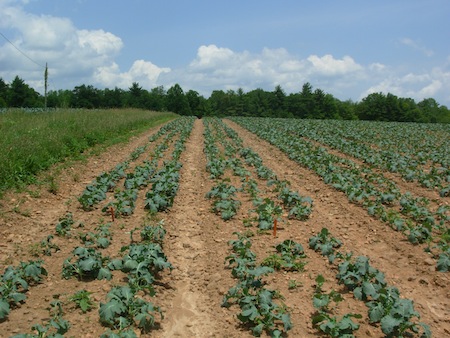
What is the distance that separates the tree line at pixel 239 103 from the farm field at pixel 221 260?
201 feet

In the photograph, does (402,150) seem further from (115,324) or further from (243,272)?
(115,324)

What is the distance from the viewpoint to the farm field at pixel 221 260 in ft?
13.4

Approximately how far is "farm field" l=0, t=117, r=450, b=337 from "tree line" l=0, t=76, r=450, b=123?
61.4 meters

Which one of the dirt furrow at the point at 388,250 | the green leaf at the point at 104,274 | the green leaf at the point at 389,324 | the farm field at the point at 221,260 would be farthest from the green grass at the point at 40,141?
the green leaf at the point at 389,324

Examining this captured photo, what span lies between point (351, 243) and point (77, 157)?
912 centimetres

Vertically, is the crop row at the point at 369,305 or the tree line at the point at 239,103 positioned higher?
the tree line at the point at 239,103

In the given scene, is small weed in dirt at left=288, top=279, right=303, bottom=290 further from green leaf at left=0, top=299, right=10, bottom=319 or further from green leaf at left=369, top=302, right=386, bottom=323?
green leaf at left=0, top=299, right=10, bottom=319

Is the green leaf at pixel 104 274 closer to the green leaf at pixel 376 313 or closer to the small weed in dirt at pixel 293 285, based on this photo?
the small weed in dirt at pixel 293 285

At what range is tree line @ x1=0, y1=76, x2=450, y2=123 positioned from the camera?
6712cm

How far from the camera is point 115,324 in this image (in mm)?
3914

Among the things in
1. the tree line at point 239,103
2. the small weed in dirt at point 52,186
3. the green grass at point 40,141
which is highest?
the tree line at point 239,103

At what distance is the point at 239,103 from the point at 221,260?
77893 millimetres

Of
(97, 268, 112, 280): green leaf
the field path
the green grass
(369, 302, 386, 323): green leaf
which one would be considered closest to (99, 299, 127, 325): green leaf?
the field path

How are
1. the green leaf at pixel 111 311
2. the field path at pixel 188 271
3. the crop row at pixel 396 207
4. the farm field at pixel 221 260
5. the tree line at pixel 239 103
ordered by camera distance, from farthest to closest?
1. the tree line at pixel 239 103
2. the crop row at pixel 396 207
3. the field path at pixel 188 271
4. the farm field at pixel 221 260
5. the green leaf at pixel 111 311
